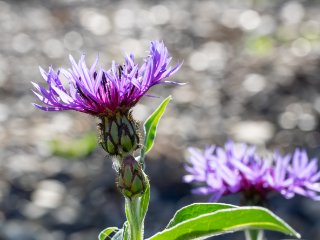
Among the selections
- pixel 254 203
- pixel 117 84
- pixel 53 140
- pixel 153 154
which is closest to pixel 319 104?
pixel 153 154

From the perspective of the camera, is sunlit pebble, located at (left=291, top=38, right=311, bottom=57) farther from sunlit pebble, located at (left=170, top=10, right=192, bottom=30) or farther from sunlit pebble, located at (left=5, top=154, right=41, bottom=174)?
sunlit pebble, located at (left=5, top=154, right=41, bottom=174)

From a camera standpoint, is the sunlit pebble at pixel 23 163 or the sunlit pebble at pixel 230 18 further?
the sunlit pebble at pixel 230 18

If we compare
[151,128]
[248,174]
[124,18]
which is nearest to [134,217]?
[151,128]

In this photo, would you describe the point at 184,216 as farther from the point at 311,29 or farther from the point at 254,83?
the point at 311,29

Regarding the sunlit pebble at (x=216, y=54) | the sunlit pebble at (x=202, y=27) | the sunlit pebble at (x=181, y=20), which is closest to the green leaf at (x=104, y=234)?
the sunlit pebble at (x=216, y=54)

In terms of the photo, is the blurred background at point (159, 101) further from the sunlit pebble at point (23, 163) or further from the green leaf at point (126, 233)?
the green leaf at point (126, 233)
